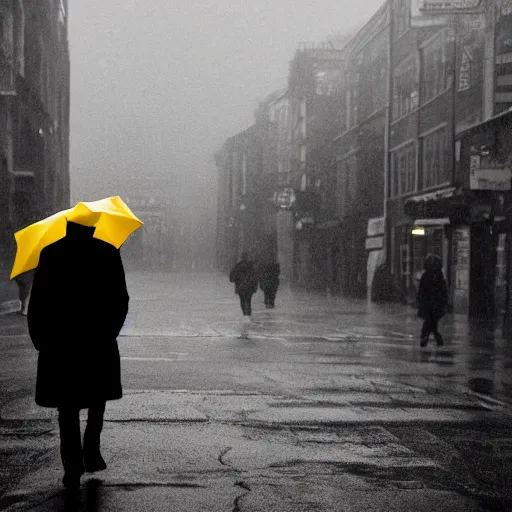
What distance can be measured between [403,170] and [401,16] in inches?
226

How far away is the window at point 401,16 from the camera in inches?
1427

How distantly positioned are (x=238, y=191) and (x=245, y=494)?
273 ft

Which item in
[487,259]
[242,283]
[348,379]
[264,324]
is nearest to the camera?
[348,379]

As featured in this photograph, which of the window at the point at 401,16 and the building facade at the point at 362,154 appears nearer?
the window at the point at 401,16

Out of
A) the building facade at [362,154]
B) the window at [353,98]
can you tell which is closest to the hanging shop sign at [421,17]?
the building facade at [362,154]

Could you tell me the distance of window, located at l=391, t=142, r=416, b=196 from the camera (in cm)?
3553

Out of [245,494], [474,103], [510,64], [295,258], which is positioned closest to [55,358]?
[245,494]

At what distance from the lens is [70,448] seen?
590 centimetres

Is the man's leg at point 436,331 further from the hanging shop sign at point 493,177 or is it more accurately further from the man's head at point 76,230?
the man's head at point 76,230

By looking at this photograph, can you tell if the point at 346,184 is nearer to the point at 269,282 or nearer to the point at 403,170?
the point at 403,170

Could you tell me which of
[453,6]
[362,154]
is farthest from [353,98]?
[453,6]

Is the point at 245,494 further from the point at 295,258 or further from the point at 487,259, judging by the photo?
the point at 295,258

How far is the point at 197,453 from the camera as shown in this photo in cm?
718

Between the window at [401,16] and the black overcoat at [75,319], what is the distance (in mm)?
31725
